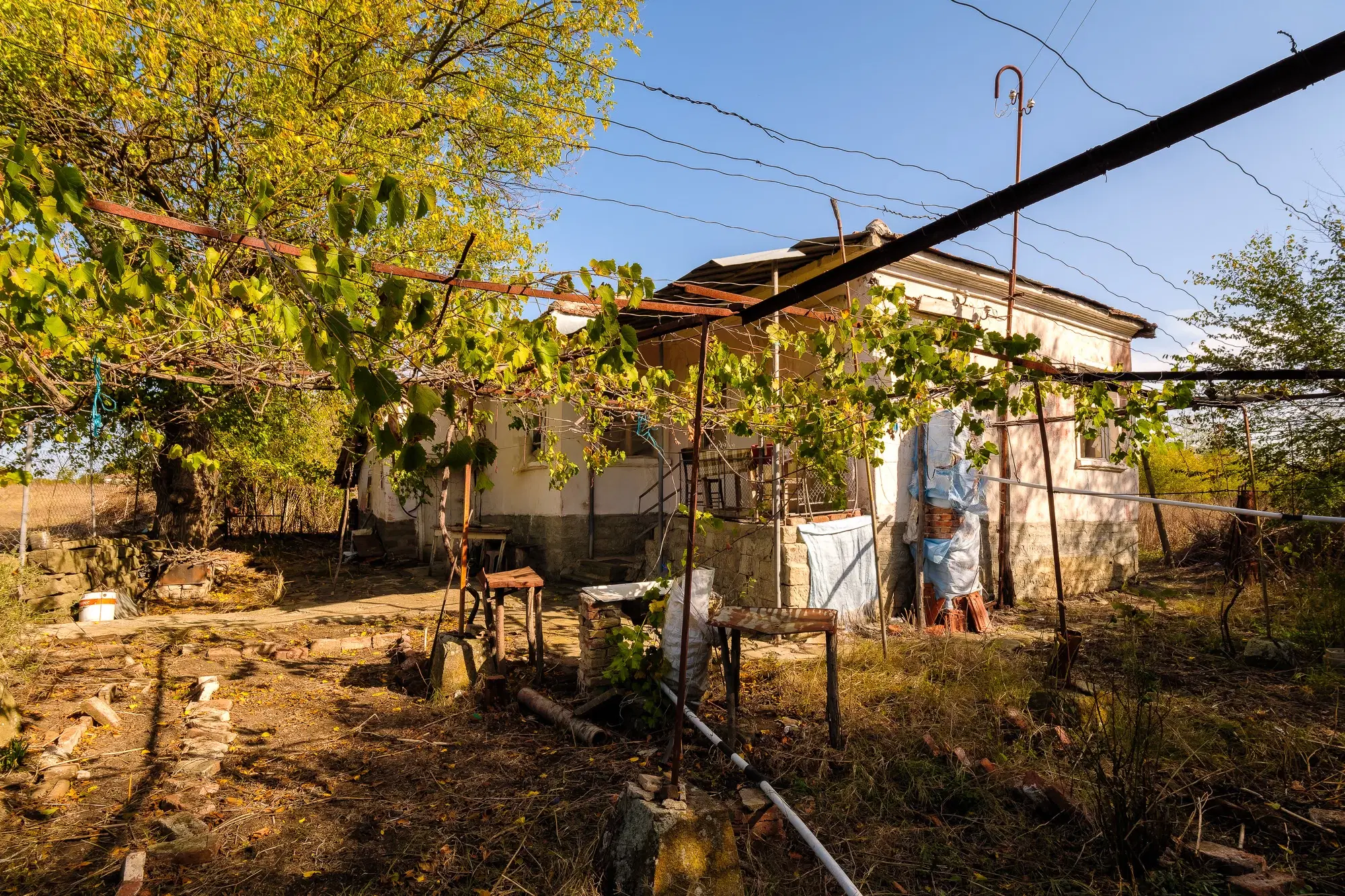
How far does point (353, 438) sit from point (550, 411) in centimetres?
599

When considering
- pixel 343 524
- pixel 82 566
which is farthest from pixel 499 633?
pixel 82 566

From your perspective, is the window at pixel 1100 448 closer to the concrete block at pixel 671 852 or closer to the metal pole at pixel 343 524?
the concrete block at pixel 671 852

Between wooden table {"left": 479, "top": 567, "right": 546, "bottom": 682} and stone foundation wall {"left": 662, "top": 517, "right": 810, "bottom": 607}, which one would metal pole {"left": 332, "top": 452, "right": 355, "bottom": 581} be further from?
stone foundation wall {"left": 662, "top": 517, "right": 810, "bottom": 607}

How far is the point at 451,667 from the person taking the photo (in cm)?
528

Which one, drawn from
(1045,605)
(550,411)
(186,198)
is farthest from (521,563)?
(1045,605)

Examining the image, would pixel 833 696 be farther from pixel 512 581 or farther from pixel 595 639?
pixel 512 581

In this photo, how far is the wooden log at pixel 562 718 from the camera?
4.32 meters

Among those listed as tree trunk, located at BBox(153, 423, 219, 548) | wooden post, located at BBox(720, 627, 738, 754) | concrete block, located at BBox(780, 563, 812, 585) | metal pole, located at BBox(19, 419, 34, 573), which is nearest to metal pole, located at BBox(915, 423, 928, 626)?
concrete block, located at BBox(780, 563, 812, 585)

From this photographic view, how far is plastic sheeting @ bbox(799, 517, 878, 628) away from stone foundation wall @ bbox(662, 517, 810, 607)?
0.12 metres

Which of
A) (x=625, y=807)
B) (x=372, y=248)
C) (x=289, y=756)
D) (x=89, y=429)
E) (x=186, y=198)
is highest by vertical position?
(x=186, y=198)

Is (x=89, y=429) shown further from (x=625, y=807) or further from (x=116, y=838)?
(x=625, y=807)

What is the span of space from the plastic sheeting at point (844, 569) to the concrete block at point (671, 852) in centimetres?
466

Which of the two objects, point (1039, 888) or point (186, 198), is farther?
point (186, 198)

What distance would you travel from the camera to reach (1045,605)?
8914 millimetres
